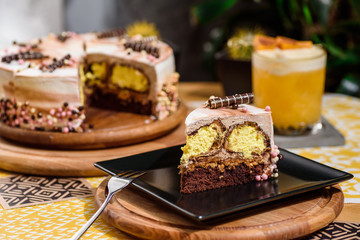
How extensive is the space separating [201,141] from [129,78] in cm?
114

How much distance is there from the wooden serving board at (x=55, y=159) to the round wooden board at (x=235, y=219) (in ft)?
1.48

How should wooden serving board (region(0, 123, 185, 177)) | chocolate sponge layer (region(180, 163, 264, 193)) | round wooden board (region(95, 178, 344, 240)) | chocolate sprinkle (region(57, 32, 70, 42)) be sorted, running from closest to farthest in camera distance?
round wooden board (region(95, 178, 344, 240)) → chocolate sponge layer (region(180, 163, 264, 193)) → wooden serving board (region(0, 123, 185, 177)) → chocolate sprinkle (region(57, 32, 70, 42))

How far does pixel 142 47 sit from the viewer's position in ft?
9.55

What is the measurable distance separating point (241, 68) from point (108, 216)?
1.79 m

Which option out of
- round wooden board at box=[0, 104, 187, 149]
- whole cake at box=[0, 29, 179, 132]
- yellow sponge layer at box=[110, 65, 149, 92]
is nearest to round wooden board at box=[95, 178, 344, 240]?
round wooden board at box=[0, 104, 187, 149]

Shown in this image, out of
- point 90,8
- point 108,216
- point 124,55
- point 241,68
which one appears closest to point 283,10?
point 241,68

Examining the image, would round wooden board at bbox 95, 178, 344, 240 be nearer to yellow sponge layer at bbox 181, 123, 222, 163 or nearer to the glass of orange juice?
yellow sponge layer at bbox 181, 123, 222, 163

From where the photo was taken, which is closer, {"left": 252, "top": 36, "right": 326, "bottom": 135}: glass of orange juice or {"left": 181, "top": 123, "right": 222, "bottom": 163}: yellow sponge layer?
{"left": 181, "top": 123, "right": 222, "bottom": 163}: yellow sponge layer

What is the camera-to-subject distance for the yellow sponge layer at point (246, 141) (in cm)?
199

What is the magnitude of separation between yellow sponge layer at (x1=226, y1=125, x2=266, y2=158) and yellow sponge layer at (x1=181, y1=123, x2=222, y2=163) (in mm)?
61

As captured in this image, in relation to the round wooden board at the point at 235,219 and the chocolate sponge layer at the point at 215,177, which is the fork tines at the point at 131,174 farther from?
the chocolate sponge layer at the point at 215,177

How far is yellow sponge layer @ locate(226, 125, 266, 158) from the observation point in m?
1.99

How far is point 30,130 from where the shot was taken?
254 centimetres

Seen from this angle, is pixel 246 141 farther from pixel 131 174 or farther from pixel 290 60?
pixel 290 60
